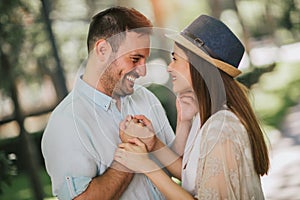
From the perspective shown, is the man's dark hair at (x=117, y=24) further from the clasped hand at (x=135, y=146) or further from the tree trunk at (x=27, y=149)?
the tree trunk at (x=27, y=149)

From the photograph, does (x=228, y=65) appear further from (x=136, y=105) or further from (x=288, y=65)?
(x=288, y=65)

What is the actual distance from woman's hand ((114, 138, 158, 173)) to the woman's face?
190mm

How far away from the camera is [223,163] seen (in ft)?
4.44

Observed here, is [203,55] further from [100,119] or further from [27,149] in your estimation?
[27,149]

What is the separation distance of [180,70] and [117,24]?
199 millimetres

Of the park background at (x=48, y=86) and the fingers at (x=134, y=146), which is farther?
the park background at (x=48, y=86)

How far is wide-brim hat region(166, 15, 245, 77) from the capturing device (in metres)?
1.43

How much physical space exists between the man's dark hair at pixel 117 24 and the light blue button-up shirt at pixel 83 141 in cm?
14

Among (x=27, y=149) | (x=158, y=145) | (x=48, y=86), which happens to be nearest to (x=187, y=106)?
(x=158, y=145)

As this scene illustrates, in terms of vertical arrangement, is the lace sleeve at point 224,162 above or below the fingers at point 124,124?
below

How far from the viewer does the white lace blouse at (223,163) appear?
4.47ft

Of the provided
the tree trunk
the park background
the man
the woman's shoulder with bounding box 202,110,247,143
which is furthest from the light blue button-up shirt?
the tree trunk

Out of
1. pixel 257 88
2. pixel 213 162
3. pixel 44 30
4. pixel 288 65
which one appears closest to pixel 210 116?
pixel 213 162

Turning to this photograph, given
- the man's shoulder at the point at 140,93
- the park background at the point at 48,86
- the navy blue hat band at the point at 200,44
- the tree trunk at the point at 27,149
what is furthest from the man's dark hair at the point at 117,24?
the tree trunk at the point at 27,149
